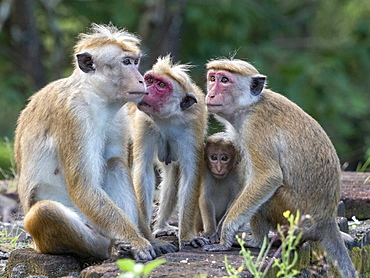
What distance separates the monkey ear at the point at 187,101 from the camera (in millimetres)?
6422

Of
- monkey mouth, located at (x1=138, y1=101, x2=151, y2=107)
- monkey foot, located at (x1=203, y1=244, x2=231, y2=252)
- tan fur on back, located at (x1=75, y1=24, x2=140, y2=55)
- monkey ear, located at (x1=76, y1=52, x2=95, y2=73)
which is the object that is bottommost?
monkey foot, located at (x1=203, y1=244, x2=231, y2=252)

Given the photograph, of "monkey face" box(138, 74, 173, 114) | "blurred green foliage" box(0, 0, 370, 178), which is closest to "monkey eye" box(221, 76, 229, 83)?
"monkey face" box(138, 74, 173, 114)

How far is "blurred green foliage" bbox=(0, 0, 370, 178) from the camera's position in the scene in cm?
1381

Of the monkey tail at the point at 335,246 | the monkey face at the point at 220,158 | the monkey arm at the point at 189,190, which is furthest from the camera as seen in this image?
the monkey face at the point at 220,158

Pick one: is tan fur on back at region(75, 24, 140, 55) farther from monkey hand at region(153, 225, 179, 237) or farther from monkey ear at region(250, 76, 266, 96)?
monkey hand at region(153, 225, 179, 237)

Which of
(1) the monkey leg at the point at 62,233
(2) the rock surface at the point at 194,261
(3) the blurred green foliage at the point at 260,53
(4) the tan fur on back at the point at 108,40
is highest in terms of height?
(3) the blurred green foliage at the point at 260,53

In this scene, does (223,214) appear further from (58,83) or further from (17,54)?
(17,54)

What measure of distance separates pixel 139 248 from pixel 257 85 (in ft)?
5.74

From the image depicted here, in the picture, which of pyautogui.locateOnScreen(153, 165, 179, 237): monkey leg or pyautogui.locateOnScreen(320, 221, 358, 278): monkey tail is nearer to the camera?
pyautogui.locateOnScreen(320, 221, 358, 278): monkey tail

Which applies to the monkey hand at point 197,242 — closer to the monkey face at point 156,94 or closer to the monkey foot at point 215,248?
the monkey foot at point 215,248

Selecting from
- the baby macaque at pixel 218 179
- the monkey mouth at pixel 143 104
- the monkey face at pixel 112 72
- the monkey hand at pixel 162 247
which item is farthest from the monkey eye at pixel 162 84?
the monkey hand at pixel 162 247

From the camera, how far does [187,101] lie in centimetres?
644

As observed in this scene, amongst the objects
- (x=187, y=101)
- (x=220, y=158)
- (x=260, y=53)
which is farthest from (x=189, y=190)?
(x=260, y=53)

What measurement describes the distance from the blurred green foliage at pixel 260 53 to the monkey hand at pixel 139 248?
787 cm
